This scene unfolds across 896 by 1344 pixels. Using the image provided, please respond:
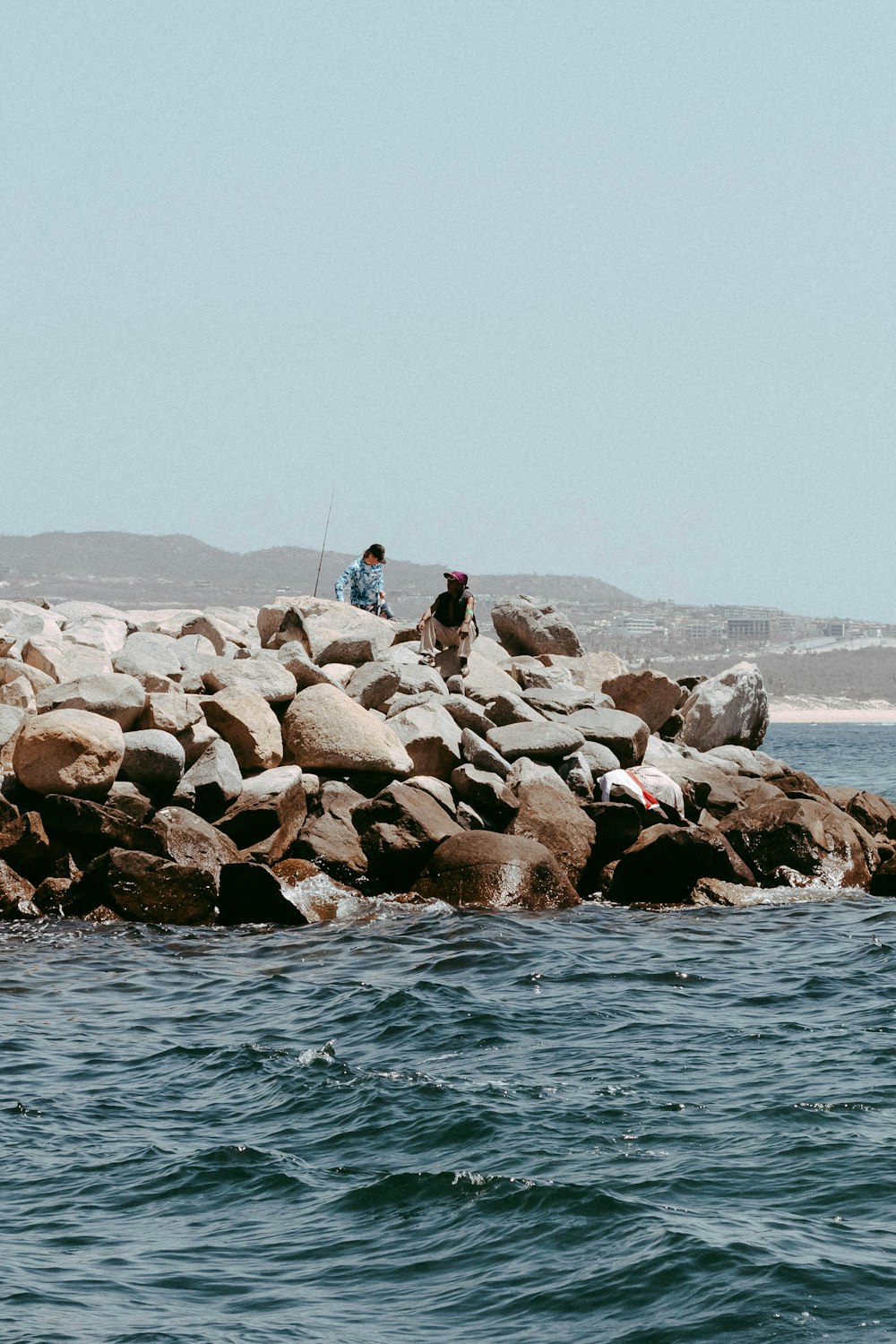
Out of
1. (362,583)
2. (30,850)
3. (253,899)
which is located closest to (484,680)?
(362,583)

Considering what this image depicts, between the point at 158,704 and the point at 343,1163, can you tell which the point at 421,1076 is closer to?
the point at 343,1163

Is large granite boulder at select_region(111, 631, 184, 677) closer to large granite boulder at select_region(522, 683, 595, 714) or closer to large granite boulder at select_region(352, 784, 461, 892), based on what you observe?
large granite boulder at select_region(352, 784, 461, 892)

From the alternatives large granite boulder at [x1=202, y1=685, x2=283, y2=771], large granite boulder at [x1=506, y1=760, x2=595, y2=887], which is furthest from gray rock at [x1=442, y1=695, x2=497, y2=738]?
large granite boulder at [x1=202, y1=685, x2=283, y2=771]

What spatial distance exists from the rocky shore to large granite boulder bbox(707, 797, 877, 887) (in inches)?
0.8

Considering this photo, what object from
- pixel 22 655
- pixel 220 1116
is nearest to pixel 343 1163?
pixel 220 1116

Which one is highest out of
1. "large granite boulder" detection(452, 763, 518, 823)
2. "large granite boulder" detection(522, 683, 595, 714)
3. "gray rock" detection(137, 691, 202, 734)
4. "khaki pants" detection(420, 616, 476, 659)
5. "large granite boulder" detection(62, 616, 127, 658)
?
"khaki pants" detection(420, 616, 476, 659)

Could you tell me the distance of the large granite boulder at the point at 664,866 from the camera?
581 inches

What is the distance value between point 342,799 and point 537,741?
2601 mm

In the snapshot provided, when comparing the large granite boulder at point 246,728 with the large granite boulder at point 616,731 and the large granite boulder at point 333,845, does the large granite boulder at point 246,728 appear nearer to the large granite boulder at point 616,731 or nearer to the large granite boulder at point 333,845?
the large granite boulder at point 333,845

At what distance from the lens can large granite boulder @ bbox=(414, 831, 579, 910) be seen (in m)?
14.0

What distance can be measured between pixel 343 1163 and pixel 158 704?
25.7 feet

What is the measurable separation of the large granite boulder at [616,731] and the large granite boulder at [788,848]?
172cm

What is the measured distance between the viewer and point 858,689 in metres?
144

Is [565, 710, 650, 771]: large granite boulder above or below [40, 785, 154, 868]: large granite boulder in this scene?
above
